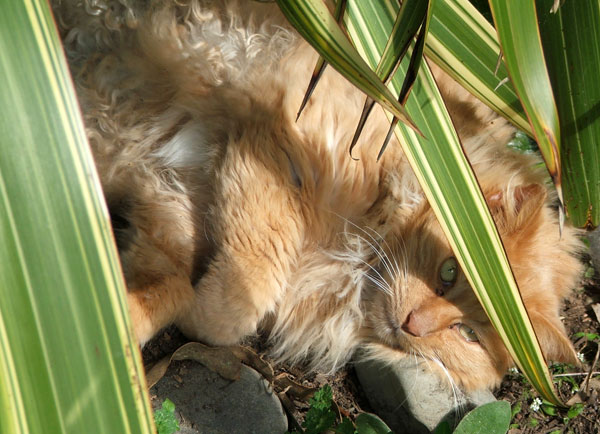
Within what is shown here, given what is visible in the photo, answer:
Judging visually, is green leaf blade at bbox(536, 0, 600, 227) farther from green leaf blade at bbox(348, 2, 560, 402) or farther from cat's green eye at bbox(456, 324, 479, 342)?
cat's green eye at bbox(456, 324, 479, 342)

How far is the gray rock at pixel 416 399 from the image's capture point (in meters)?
1.76

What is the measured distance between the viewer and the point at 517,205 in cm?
145

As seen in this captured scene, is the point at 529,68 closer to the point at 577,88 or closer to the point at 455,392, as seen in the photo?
the point at 577,88

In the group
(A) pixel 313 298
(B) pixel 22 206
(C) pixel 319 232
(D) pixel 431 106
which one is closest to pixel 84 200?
(B) pixel 22 206

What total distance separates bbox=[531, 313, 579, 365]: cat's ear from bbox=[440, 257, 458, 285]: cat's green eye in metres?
0.24

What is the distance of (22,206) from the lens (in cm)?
55

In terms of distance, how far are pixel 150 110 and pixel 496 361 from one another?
1.25 metres

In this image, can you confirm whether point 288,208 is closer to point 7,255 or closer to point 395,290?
point 395,290

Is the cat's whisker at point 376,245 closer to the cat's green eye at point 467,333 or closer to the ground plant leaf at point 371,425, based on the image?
the cat's green eye at point 467,333

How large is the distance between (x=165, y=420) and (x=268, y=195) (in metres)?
0.63

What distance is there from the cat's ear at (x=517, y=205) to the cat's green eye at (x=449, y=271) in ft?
0.52

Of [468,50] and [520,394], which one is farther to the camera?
[520,394]

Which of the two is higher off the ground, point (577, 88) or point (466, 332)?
point (577, 88)

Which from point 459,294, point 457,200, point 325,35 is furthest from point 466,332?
point 325,35
